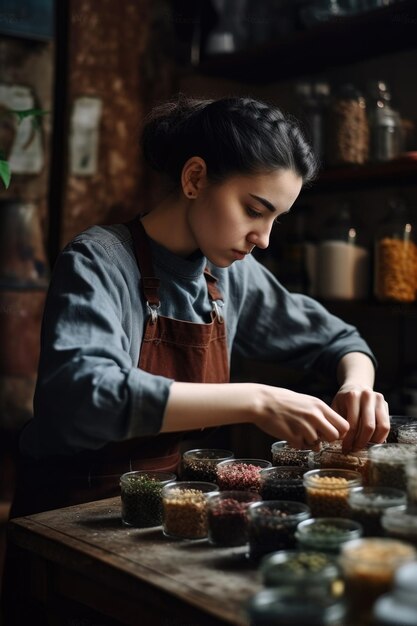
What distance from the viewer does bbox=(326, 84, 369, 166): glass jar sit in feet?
8.71

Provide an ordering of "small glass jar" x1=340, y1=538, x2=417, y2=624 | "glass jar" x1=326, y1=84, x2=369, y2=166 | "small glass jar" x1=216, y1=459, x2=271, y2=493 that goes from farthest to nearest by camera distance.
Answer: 1. "glass jar" x1=326, y1=84, x2=369, y2=166
2. "small glass jar" x1=216, y1=459, x2=271, y2=493
3. "small glass jar" x1=340, y1=538, x2=417, y2=624

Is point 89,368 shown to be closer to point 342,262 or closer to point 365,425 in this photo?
point 365,425

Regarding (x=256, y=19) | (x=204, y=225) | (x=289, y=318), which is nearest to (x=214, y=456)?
(x=204, y=225)

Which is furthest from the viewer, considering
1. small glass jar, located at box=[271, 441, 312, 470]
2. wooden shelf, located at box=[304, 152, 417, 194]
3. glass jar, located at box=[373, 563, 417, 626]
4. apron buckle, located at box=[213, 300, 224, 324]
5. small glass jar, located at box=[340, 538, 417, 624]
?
wooden shelf, located at box=[304, 152, 417, 194]

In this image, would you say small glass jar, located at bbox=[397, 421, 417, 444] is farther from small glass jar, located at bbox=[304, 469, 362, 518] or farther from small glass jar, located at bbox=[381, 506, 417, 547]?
small glass jar, located at bbox=[381, 506, 417, 547]

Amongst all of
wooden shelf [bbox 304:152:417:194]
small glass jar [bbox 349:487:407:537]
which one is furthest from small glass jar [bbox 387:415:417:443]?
wooden shelf [bbox 304:152:417:194]

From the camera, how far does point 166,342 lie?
1787 millimetres

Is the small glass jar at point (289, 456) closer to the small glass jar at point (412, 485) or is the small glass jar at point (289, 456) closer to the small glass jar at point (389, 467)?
the small glass jar at point (389, 467)

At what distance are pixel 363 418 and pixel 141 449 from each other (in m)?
0.50

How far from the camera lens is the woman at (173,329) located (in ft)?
4.42

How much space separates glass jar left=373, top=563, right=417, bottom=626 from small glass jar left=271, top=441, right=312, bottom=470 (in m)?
0.65

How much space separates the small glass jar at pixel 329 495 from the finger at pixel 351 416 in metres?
0.21

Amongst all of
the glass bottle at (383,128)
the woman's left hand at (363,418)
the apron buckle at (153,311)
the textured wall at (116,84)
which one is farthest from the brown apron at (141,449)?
the textured wall at (116,84)

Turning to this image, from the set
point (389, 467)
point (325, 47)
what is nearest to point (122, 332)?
point (389, 467)
